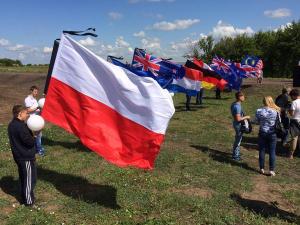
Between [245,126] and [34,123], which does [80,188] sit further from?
[245,126]

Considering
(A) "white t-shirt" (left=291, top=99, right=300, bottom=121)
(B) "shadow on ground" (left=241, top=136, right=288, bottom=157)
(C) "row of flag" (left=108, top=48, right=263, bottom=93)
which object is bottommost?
(B) "shadow on ground" (left=241, top=136, right=288, bottom=157)

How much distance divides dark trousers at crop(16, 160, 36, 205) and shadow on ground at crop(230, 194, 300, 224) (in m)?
3.96

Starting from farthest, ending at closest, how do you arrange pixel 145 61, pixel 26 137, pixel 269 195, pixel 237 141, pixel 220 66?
pixel 220 66
pixel 145 61
pixel 237 141
pixel 269 195
pixel 26 137

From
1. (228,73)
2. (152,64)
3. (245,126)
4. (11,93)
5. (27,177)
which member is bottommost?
(27,177)

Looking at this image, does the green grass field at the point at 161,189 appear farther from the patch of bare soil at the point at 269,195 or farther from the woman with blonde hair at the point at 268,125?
the woman with blonde hair at the point at 268,125

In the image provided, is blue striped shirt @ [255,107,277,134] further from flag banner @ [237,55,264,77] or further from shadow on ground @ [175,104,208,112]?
flag banner @ [237,55,264,77]

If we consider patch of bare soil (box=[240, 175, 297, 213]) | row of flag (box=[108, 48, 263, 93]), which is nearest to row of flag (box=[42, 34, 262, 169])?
patch of bare soil (box=[240, 175, 297, 213])

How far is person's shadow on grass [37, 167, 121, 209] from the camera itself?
8266 millimetres

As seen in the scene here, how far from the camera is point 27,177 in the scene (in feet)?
25.0

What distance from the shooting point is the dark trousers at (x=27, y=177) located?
24.8 ft

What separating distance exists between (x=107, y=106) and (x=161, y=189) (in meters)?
2.29

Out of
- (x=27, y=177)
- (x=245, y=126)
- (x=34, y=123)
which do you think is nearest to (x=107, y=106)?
(x=34, y=123)

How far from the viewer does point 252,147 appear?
13617 millimetres

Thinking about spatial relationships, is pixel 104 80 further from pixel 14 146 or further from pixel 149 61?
pixel 149 61
